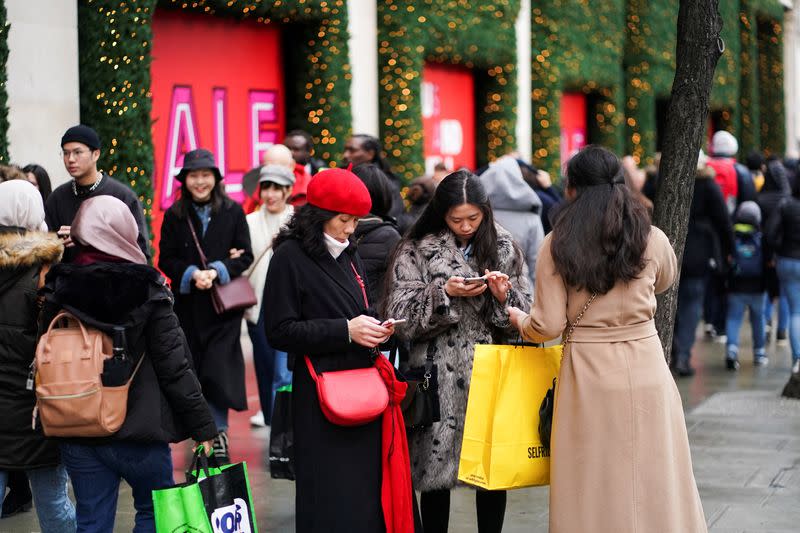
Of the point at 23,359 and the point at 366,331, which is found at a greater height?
the point at 366,331

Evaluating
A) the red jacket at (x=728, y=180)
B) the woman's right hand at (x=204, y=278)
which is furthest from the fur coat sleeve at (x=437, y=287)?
the red jacket at (x=728, y=180)

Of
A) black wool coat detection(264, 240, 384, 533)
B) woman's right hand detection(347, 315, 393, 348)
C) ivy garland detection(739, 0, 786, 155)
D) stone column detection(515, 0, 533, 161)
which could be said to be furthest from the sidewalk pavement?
ivy garland detection(739, 0, 786, 155)

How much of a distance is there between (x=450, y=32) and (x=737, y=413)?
7557 millimetres

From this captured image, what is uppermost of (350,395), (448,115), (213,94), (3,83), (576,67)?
(576,67)

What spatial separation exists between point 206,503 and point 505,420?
122 cm

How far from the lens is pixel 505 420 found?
196 inches

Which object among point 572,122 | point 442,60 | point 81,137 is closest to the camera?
point 81,137

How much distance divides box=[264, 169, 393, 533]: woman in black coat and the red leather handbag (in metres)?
0.08

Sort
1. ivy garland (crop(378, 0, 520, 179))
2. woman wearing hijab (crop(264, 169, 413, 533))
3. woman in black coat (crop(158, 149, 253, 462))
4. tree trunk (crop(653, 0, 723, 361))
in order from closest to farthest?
woman wearing hijab (crop(264, 169, 413, 533))
tree trunk (crop(653, 0, 723, 361))
woman in black coat (crop(158, 149, 253, 462))
ivy garland (crop(378, 0, 520, 179))

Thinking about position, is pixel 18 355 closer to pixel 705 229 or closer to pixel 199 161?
pixel 199 161

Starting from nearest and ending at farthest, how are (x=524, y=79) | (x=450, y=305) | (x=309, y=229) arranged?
1. (x=309, y=229)
2. (x=450, y=305)
3. (x=524, y=79)

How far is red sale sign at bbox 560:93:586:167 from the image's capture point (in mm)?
21406

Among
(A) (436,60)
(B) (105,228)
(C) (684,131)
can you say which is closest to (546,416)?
(B) (105,228)

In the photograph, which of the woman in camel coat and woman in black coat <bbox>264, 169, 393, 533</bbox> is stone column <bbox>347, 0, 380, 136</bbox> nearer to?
woman in black coat <bbox>264, 169, 393, 533</bbox>
